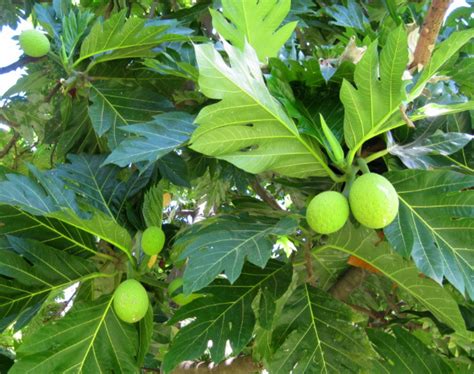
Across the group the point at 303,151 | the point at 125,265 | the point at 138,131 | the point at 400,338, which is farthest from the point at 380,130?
the point at 125,265

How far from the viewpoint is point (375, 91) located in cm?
115

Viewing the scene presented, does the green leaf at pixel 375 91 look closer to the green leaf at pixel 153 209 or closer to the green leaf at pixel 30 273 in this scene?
the green leaf at pixel 153 209

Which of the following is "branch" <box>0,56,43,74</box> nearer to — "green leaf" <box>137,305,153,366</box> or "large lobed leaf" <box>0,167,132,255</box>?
"large lobed leaf" <box>0,167,132,255</box>

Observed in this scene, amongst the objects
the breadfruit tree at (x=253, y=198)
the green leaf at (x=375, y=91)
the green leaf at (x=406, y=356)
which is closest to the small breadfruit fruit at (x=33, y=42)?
the breadfruit tree at (x=253, y=198)

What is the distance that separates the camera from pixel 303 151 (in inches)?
48.5

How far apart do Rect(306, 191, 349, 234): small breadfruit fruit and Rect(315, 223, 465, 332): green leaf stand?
0.34 m

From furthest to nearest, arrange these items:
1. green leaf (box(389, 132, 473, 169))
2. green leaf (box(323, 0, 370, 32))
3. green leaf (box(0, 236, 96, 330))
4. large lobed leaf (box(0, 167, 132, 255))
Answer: green leaf (box(323, 0, 370, 32))
green leaf (box(0, 236, 96, 330))
large lobed leaf (box(0, 167, 132, 255))
green leaf (box(389, 132, 473, 169))

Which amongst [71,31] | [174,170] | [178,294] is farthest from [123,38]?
[178,294]

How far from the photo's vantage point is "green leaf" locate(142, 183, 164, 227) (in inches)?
63.6

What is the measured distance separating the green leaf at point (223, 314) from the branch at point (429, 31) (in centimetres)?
63

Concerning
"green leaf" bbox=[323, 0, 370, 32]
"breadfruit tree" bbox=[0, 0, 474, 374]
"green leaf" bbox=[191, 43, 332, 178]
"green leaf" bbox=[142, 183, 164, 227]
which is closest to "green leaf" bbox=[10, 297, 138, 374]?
"breadfruit tree" bbox=[0, 0, 474, 374]

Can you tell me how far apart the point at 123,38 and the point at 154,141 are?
53 centimetres

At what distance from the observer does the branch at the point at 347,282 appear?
1727 mm

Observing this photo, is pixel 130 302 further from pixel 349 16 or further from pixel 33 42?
pixel 349 16
